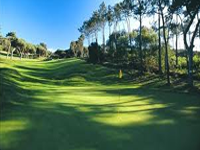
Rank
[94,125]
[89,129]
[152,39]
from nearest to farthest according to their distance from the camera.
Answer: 1. [89,129]
2. [94,125]
3. [152,39]

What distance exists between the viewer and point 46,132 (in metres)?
11.5

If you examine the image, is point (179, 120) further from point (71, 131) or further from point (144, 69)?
point (144, 69)

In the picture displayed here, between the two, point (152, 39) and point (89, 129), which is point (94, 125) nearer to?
point (89, 129)

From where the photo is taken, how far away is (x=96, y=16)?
280 ft

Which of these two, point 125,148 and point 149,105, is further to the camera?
point 149,105

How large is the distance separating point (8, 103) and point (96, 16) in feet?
235

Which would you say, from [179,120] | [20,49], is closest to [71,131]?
[179,120]

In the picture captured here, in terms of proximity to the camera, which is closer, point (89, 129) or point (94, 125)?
point (89, 129)

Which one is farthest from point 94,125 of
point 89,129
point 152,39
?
point 152,39

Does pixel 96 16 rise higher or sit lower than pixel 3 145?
higher

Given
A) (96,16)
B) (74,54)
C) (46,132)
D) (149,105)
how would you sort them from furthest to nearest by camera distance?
1. (74,54)
2. (96,16)
3. (149,105)
4. (46,132)

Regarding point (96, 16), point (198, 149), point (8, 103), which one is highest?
point (96, 16)

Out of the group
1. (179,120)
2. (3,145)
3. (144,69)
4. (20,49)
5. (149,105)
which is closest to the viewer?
(3,145)

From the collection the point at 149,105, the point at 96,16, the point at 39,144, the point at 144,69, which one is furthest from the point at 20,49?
the point at 39,144
